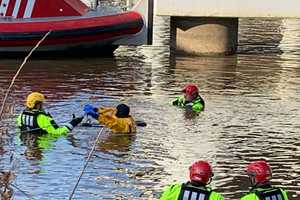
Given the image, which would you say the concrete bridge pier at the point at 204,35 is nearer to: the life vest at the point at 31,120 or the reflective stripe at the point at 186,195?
the life vest at the point at 31,120

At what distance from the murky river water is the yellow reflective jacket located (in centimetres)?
16

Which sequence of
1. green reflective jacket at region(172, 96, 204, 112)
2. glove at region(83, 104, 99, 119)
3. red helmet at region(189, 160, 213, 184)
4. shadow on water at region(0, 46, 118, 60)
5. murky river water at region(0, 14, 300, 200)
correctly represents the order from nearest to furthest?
red helmet at region(189, 160, 213, 184) < murky river water at region(0, 14, 300, 200) < glove at region(83, 104, 99, 119) < green reflective jacket at region(172, 96, 204, 112) < shadow on water at region(0, 46, 118, 60)

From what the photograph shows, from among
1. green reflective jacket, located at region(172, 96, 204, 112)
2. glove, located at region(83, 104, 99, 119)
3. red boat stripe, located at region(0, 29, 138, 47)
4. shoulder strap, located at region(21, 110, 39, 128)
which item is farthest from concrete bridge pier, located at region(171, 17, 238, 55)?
shoulder strap, located at region(21, 110, 39, 128)

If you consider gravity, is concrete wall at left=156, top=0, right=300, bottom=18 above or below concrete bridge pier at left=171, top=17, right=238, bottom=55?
above

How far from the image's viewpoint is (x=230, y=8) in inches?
1007

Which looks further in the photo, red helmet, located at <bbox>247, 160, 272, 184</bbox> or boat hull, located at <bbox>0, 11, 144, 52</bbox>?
boat hull, located at <bbox>0, 11, 144, 52</bbox>

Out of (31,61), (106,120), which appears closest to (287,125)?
(106,120)

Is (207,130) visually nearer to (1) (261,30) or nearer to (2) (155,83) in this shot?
(2) (155,83)

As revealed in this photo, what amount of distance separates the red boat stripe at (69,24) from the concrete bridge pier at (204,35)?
141 centimetres

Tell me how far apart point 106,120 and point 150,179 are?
2900mm

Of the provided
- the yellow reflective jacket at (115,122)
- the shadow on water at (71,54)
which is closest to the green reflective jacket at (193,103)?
the yellow reflective jacket at (115,122)

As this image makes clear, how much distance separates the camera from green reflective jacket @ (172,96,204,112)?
1628cm

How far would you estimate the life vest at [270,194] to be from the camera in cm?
775

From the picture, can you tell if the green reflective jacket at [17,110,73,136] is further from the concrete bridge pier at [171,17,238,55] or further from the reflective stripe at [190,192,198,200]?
the concrete bridge pier at [171,17,238,55]
